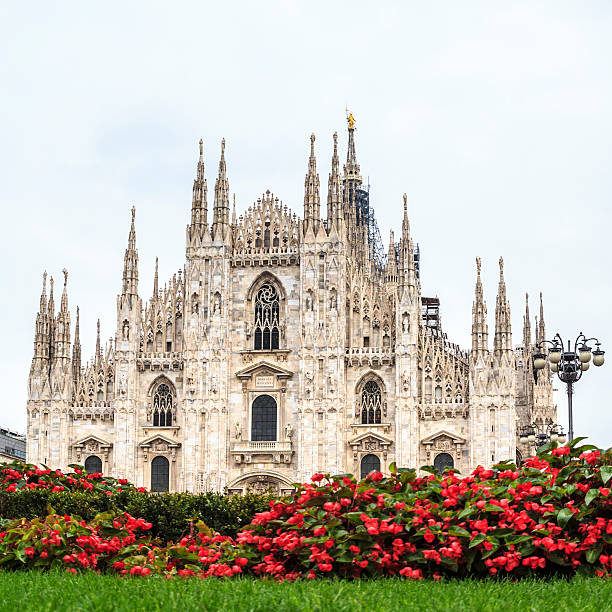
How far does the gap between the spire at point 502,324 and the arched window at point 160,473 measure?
16668 millimetres

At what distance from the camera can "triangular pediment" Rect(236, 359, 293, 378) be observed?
51688mm

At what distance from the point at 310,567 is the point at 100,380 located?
137ft

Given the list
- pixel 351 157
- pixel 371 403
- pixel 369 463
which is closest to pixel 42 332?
pixel 371 403

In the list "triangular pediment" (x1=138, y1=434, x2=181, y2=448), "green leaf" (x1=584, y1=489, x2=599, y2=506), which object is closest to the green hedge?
A: "green leaf" (x1=584, y1=489, x2=599, y2=506)

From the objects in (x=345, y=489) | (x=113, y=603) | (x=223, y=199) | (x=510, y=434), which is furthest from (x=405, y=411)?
(x=113, y=603)

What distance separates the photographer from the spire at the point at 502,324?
50.3m

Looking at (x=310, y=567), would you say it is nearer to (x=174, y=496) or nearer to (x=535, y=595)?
(x=535, y=595)

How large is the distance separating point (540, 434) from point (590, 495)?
37334mm

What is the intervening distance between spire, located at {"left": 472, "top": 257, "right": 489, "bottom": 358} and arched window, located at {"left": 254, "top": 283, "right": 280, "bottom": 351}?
950cm

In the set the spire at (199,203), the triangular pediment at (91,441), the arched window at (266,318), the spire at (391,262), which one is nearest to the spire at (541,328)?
the spire at (391,262)

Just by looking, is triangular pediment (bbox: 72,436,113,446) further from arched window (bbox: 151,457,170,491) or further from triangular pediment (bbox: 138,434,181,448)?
arched window (bbox: 151,457,170,491)

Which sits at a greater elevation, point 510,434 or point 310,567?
point 510,434

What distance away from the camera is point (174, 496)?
72.8 feet

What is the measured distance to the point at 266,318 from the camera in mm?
52844
